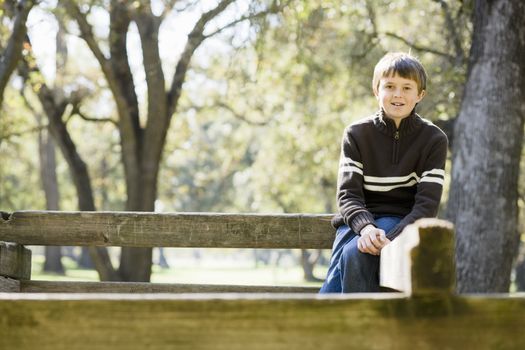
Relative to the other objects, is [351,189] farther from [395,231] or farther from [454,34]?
[454,34]

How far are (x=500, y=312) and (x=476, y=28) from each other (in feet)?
21.5

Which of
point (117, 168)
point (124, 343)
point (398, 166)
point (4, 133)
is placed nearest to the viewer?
point (124, 343)

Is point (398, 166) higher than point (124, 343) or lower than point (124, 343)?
higher

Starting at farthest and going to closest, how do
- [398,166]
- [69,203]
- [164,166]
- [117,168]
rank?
[69,203] → [117,168] → [164,166] → [398,166]

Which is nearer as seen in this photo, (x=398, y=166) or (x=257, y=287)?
(x=398, y=166)

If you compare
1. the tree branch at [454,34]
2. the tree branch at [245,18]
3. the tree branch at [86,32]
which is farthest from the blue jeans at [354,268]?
the tree branch at [454,34]

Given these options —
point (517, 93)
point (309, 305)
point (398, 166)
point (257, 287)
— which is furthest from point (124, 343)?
point (517, 93)

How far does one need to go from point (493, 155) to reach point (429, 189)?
188 inches

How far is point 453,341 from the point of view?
6.41ft

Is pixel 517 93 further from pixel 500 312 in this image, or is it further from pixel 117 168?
pixel 117 168

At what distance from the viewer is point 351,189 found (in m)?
3.38

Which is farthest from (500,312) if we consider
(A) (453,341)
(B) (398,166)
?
(B) (398,166)

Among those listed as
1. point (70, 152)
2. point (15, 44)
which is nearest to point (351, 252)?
point (15, 44)

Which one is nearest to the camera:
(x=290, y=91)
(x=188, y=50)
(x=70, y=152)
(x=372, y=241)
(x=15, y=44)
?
(x=372, y=241)
